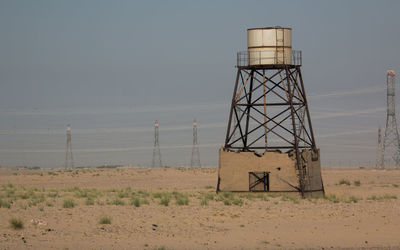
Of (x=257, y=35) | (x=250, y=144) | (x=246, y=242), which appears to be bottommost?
(x=246, y=242)

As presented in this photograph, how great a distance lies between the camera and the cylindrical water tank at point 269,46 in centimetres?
3916

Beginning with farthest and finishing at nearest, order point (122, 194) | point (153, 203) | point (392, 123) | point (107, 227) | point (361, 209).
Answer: point (392, 123), point (122, 194), point (153, 203), point (361, 209), point (107, 227)

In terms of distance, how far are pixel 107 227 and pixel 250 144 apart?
15315 millimetres

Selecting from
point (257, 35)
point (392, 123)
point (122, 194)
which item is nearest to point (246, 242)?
point (122, 194)

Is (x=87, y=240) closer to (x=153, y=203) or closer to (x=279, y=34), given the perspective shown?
(x=153, y=203)

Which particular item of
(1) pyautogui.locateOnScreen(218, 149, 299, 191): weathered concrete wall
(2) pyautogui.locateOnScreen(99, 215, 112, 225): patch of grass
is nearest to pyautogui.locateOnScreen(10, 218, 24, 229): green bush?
(2) pyautogui.locateOnScreen(99, 215, 112, 225): patch of grass

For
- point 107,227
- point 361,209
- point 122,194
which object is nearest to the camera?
point 107,227

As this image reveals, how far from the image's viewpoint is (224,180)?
129ft

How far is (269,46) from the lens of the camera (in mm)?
39344

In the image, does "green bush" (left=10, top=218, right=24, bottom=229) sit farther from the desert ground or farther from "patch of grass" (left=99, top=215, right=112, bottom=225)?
"patch of grass" (left=99, top=215, right=112, bottom=225)

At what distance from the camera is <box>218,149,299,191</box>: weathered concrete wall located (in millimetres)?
38250

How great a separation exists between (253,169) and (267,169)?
66 centimetres

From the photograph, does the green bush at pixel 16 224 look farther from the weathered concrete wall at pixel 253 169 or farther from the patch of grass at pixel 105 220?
the weathered concrete wall at pixel 253 169

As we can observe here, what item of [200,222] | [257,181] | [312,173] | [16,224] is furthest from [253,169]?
[16,224]
